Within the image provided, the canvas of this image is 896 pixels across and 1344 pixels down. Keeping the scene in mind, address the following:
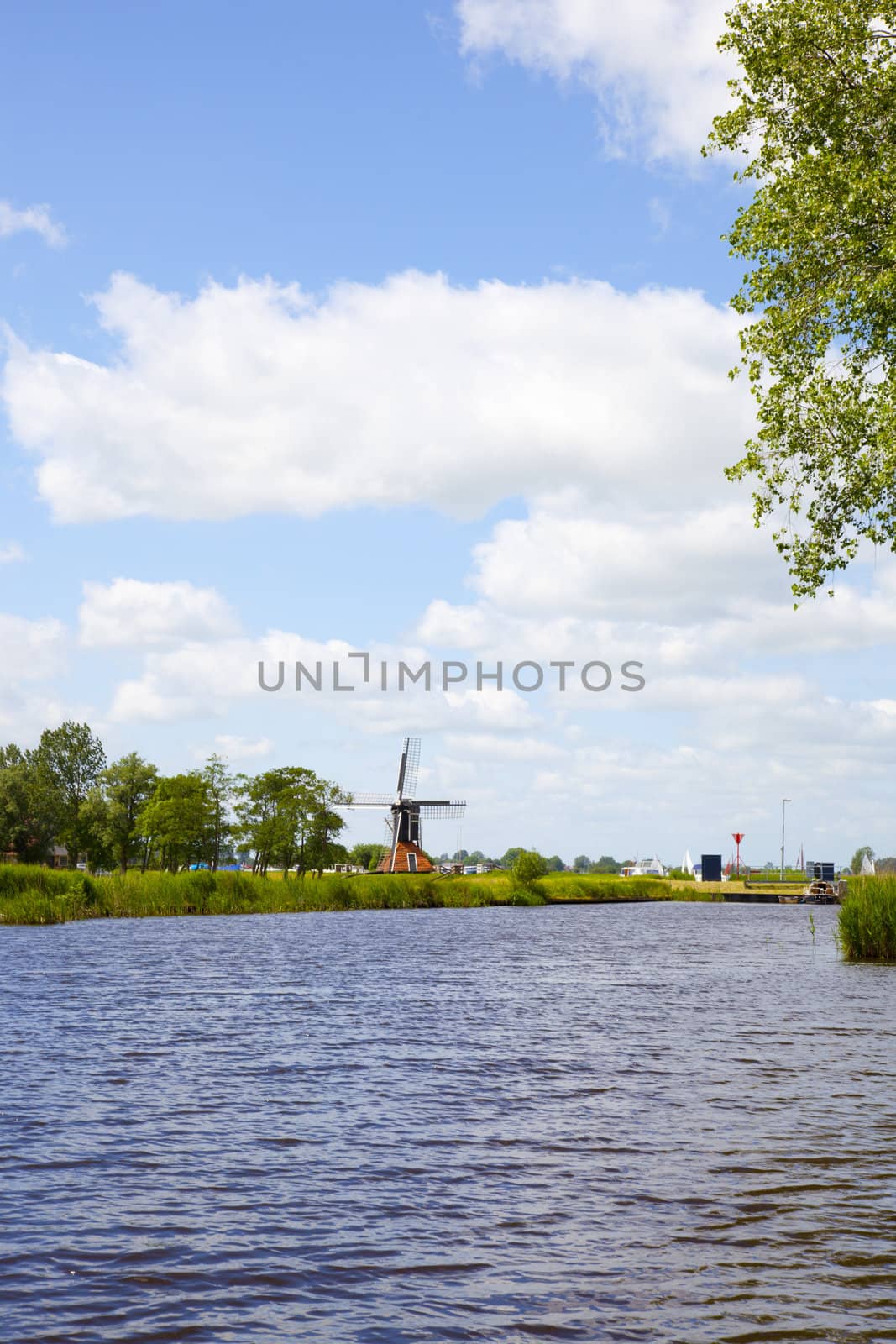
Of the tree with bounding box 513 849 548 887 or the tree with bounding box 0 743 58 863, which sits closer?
the tree with bounding box 513 849 548 887

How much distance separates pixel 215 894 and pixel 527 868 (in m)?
42.4

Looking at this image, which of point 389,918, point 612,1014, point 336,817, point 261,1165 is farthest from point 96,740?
point 261,1165

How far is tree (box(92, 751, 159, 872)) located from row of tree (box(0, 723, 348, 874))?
95 millimetres

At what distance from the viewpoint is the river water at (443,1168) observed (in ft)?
24.8

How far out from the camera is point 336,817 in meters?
105

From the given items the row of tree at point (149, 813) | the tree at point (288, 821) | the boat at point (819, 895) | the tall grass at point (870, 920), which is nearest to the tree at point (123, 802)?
the row of tree at point (149, 813)

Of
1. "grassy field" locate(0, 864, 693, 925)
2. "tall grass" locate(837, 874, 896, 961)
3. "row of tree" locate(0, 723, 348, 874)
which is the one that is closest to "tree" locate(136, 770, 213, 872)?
"row of tree" locate(0, 723, 348, 874)

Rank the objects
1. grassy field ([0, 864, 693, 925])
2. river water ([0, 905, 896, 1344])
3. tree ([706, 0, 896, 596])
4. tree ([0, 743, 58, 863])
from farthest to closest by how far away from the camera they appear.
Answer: tree ([0, 743, 58, 863])
grassy field ([0, 864, 693, 925])
tree ([706, 0, 896, 596])
river water ([0, 905, 896, 1344])

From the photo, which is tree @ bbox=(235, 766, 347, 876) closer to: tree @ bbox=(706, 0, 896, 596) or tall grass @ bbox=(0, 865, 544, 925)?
tall grass @ bbox=(0, 865, 544, 925)

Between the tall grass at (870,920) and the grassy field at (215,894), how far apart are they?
33997 mm

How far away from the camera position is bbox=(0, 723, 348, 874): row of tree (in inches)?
3996

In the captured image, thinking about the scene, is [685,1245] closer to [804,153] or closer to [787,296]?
[787,296]

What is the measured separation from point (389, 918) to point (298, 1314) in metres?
59.7

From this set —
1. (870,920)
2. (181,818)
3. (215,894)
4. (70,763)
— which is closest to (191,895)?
(215,894)
